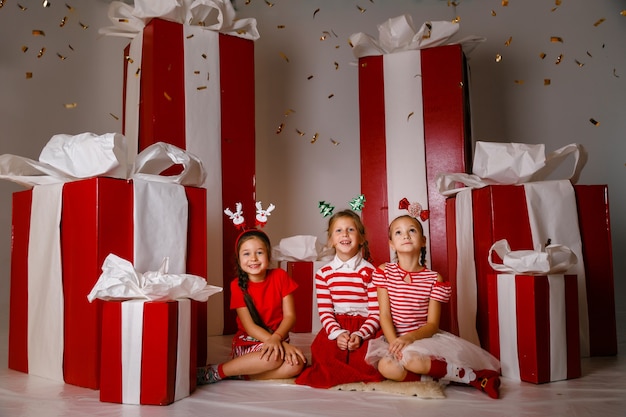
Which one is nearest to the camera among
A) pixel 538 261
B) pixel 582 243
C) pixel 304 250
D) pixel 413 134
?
pixel 538 261

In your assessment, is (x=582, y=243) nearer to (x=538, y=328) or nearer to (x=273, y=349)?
(x=538, y=328)

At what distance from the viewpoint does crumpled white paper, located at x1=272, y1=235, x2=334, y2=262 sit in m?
3.03

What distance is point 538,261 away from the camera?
1951 mm

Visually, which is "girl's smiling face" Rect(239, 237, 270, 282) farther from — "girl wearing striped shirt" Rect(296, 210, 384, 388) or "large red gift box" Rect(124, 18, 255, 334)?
"large red gift box" Rect(124, 18, 255, 334)

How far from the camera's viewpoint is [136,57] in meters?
2.88

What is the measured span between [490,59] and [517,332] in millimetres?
2162

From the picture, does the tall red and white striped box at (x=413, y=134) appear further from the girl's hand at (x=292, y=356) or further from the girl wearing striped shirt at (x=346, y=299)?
the girl's hand at (x=292, y=356)

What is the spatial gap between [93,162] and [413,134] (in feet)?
5.08

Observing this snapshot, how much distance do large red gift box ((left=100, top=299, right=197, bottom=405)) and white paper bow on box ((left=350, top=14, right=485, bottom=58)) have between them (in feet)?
5.92

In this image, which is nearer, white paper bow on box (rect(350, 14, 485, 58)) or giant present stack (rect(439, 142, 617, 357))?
giant present stack (rect(439, 142, 617, 357))

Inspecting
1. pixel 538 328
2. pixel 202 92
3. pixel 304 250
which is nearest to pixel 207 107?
pixel 202 92

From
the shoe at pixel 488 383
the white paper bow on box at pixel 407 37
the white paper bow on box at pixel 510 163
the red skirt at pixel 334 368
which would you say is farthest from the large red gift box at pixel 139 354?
the white paper bow on box at pixel 407 37

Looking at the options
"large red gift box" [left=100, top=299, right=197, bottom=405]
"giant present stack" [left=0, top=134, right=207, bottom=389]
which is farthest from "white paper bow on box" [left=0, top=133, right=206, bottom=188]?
"large red gift box" [left=100, top=299, right=197, bottom=405]

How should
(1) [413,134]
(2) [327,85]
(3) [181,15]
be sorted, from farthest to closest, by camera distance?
(2) [327,85]
(1) [413,134]
(3) [181,15]
